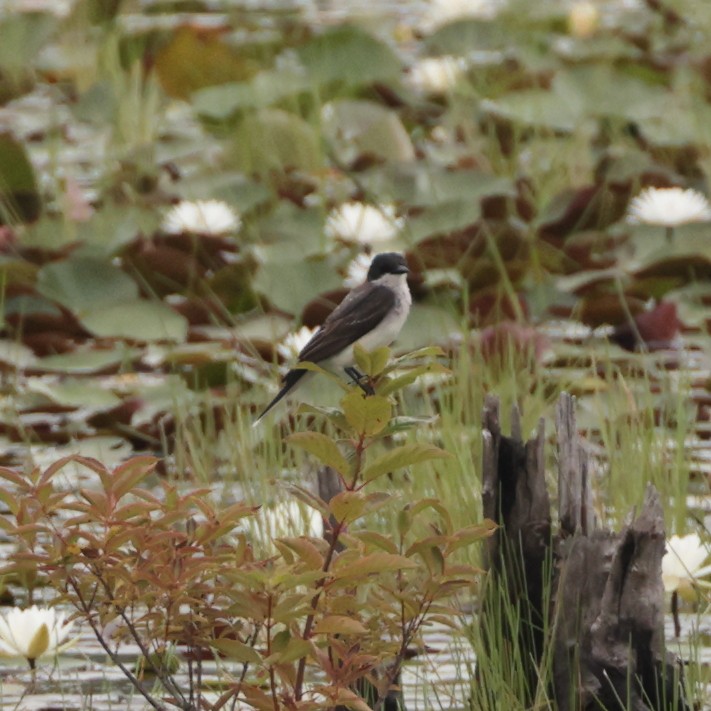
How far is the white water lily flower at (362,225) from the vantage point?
18.7 ft

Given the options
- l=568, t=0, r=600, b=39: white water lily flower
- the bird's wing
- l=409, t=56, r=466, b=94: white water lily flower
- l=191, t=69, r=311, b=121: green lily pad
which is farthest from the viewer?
l=568, t=0, r=600, b=39: white water lily flower

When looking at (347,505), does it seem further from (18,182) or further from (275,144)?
(275,144)

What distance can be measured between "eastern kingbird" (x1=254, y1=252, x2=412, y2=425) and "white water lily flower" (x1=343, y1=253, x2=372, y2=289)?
79cm

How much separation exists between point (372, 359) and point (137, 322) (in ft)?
9.28

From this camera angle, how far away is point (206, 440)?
442 centimetres

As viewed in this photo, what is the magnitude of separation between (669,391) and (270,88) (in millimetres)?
3517

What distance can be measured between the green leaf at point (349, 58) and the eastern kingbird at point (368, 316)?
3.27 m

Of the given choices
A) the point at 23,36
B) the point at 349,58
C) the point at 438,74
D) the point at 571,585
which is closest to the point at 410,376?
the point at 571,585

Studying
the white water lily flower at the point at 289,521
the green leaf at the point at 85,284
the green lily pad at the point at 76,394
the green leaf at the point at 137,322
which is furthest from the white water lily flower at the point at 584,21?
the white water lily flower at the point at 289,521

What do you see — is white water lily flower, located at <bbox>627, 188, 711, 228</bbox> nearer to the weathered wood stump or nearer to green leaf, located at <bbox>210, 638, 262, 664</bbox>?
the weathered wood stump

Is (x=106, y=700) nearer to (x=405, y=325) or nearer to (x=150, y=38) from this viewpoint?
(x=405, y=325)

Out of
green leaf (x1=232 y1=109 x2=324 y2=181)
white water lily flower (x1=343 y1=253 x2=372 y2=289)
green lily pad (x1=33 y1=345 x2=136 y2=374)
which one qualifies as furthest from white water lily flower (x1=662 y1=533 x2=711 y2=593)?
green leaf (x1=232 y1=109 x2=324 y2=181)

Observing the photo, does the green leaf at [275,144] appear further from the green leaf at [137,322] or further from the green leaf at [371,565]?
the green leaf at [371,565]

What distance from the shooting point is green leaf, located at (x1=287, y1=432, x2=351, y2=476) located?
2371 mm
